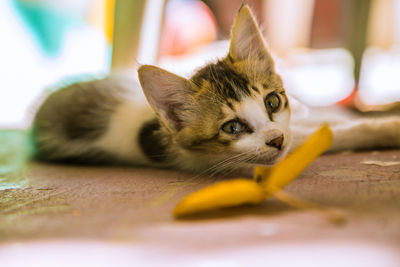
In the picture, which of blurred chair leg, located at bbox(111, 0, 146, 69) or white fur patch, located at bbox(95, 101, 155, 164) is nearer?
white fur patch, located at bbox(95, 101, 155, 164)

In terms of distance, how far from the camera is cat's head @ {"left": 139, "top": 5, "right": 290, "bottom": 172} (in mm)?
961

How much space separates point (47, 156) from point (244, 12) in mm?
1011

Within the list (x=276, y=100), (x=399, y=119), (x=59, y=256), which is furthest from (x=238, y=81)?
(x=59, y=256)

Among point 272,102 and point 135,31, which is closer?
point 272,102

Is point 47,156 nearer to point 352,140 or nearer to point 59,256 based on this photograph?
point 59,256

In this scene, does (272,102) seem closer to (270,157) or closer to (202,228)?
(270,157)

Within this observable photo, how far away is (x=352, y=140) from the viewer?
1185 millimetres

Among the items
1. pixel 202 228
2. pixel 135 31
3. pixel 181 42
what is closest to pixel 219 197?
pixel 202 228

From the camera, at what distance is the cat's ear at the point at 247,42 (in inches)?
44.0

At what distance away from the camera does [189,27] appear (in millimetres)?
4316

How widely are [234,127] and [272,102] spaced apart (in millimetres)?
157

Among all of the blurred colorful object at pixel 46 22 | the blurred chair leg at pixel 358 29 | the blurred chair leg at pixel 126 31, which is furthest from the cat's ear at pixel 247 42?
the blurred colorful object at pixel 46 22

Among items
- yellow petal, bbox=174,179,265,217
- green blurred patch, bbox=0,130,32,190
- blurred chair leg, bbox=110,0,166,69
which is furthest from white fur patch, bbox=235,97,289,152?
blurred chair leg, bbox=110,0,166,69

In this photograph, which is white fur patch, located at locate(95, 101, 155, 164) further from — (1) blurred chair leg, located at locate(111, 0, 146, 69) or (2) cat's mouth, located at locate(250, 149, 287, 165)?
(1) blurred chair leg, located at locate(111, 0, 146, 69)
